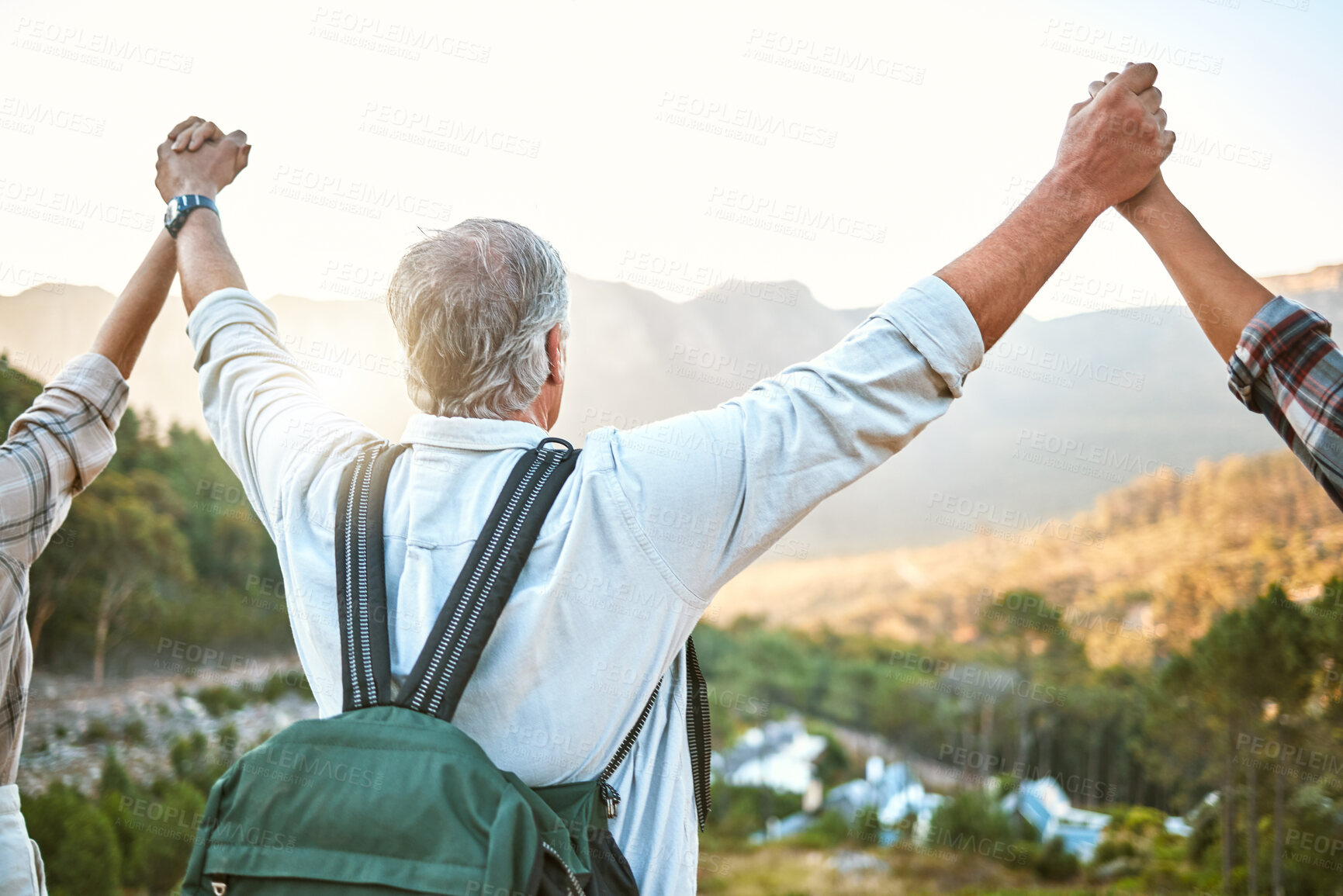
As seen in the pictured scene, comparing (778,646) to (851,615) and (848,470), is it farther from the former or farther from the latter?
(848,470)

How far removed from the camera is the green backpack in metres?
0.73

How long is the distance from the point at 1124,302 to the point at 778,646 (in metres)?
3.90

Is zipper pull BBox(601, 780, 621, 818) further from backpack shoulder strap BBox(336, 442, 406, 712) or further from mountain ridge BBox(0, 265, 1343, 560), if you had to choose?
mountain ridge BBox(0, 265, 1343, 560)

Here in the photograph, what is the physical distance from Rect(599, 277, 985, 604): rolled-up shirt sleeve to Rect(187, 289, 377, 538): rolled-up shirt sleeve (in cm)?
41

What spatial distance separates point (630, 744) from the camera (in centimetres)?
92

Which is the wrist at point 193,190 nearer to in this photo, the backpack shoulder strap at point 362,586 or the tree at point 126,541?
the backpack shoulder strap at point 362,586

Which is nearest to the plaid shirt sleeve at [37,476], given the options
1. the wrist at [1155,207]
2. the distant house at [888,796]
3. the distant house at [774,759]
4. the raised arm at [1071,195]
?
the raised arm at [1071,195]

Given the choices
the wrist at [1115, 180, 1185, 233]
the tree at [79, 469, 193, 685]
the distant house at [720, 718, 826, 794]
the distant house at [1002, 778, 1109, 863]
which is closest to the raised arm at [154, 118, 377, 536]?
the wrist at [1115, 180, 1185, 233]

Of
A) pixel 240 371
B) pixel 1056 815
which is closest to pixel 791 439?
pixel 240 371

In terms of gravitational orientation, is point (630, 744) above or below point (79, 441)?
below

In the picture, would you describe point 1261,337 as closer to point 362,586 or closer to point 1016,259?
point 1016,259

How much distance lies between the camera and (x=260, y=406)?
1113 millimetres

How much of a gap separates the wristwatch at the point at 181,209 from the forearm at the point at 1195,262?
1.35 m

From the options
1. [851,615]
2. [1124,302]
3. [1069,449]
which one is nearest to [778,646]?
[851,615]
